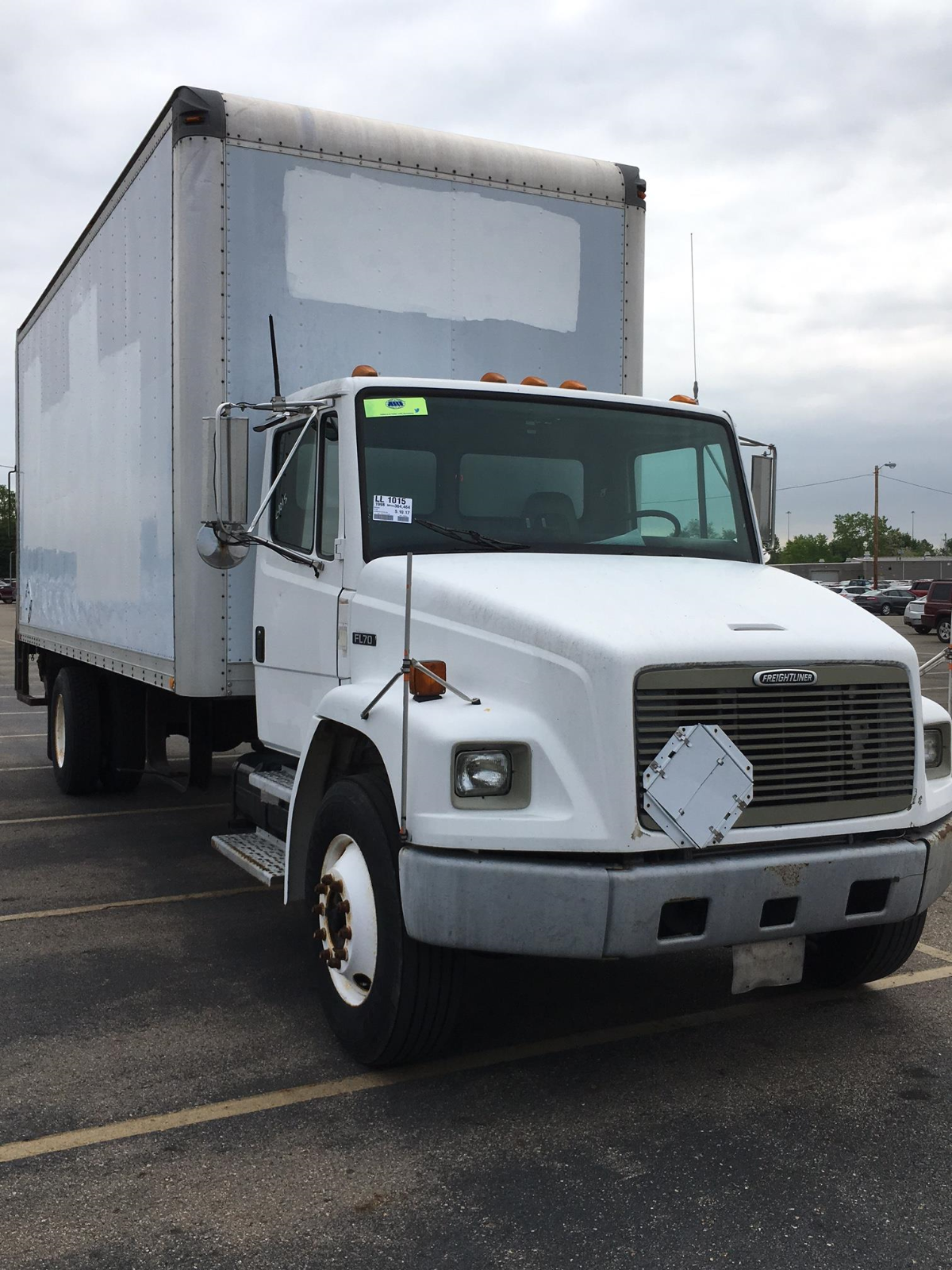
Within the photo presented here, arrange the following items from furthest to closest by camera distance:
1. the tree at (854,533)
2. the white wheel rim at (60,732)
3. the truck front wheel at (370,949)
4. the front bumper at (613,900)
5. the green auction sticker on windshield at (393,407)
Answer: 1. the tree at (854,533)
2. the white wheel rim at (60,732)
3. the green auction sticker on windshield at (393,407)
4. the truck front wheel at (370,949)
5. the front bumper at (613,900)

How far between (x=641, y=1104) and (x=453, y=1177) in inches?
32.7

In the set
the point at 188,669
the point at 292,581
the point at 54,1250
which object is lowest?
the point at 54,1250

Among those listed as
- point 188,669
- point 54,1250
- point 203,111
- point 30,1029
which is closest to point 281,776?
point 188,669

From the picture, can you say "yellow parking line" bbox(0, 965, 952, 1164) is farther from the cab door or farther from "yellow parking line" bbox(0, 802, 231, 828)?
"yellow parking line" bbox(0, 802, 231, 828)

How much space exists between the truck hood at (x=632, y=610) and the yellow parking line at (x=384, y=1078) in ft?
5.35

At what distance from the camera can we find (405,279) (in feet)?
20.8

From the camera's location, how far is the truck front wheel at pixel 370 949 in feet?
13.7

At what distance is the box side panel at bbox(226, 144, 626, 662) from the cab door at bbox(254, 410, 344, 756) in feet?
1.04

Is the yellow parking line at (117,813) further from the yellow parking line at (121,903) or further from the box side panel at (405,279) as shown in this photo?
the box side panel at (405,279)

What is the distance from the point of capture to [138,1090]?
14.1 ft

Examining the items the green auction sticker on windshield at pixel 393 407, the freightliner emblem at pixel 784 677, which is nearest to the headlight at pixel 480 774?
the freightliner emblem at pixel 784 677

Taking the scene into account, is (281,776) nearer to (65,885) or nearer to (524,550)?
(524,550)

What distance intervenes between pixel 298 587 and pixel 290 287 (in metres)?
1.64

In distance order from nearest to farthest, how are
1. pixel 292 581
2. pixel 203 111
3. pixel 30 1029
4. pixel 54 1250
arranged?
pixel 54 1250
pixel 30 1029
pixel 292 581
pixel 203 111
